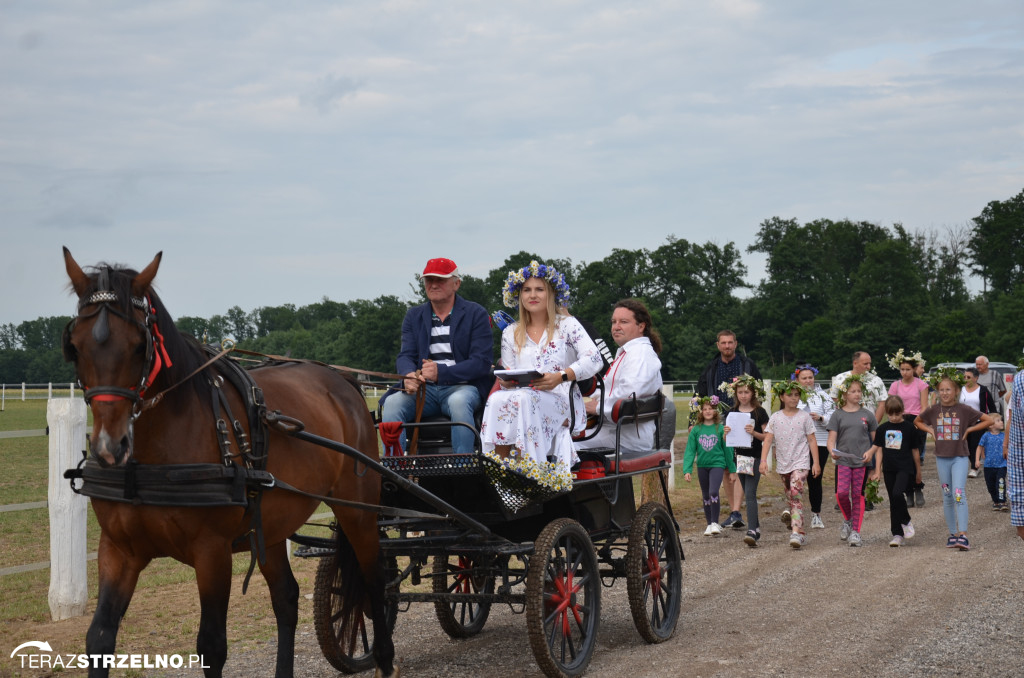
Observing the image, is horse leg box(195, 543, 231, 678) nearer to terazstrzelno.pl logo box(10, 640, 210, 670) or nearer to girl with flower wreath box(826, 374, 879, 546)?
terazstrzelno.pl logo box(10, 640, 210, 670)

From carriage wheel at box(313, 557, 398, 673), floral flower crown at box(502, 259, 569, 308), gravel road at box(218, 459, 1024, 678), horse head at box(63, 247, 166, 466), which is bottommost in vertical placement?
gravel road at box(218, 459, 1024, 678)

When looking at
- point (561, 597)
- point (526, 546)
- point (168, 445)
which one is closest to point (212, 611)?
point (168, 445)

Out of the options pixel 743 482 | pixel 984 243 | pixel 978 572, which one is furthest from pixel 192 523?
pixel 984 243

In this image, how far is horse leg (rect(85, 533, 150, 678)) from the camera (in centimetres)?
424

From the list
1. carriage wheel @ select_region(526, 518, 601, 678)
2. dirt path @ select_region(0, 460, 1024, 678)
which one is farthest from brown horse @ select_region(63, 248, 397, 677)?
dirt path @ select_region(0, 460, 1024, 678)

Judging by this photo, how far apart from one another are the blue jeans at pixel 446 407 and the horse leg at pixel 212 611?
206cm

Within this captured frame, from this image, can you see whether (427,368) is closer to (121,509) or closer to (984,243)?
(121,509)

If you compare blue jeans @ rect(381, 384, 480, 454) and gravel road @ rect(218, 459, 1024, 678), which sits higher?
blue jeans @ rect(381, 384, 480, 454)

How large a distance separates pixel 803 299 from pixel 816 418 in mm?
75401

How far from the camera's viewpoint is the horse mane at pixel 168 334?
4.18 m

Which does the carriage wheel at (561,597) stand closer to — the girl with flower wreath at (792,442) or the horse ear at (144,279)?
the horse ear at (144,279)

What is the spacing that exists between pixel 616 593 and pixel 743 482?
3.24 meters

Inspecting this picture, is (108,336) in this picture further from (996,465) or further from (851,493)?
(996,465)

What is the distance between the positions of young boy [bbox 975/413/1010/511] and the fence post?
10369 millimetres
